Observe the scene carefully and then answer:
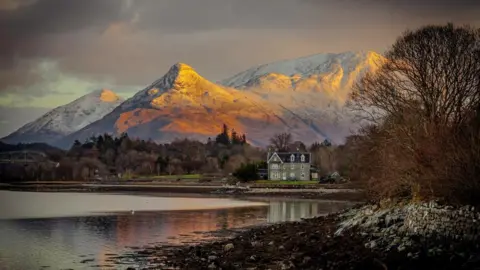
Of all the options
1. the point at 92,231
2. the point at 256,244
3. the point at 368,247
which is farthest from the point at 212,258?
the point at 92,231

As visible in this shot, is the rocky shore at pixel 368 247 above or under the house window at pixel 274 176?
under

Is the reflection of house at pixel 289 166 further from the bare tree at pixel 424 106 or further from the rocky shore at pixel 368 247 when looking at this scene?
the rocky shore at pixel 368 247

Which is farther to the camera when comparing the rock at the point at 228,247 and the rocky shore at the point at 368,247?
the rock at the point at 228,247

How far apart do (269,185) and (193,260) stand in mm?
89783

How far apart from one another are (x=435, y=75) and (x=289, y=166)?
10215 cm

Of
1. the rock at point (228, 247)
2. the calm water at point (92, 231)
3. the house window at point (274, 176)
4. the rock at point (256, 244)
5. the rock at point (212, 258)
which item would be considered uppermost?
the house window at point (274, 176)

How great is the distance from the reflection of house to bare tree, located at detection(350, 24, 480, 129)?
317 ft

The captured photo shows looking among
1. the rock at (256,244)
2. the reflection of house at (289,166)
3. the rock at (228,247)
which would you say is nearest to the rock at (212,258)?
the rock at (228,247)

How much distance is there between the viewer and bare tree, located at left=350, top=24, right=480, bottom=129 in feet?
99.8

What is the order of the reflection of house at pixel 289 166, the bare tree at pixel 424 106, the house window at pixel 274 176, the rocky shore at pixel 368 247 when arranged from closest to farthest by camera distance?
1. the rocky shore at pixel 368 247
2. the bare tree at pixel 424 106
3. the house window at pixel 274 176
4. the reflection of house at pixel 289 166

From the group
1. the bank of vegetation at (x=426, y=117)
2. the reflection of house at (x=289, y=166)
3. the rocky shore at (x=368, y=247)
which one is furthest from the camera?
the reflection of house at (x=289, y=166)

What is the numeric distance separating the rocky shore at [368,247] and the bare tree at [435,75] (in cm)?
550

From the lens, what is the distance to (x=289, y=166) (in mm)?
→ 133375

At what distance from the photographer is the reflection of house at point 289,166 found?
431 feet
